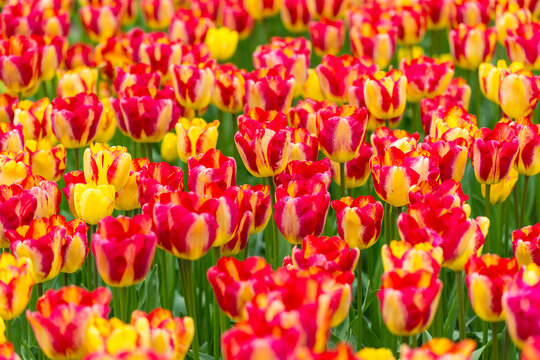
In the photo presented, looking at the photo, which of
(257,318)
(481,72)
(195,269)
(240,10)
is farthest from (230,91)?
(257,318)

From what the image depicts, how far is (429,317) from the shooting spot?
1787mm

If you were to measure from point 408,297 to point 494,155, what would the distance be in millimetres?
916

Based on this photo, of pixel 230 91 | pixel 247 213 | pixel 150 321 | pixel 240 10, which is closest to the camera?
pixel 150 321

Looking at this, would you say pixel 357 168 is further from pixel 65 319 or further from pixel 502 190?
pixel 65 319

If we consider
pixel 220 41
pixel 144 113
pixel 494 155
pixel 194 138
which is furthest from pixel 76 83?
pixel 494 155

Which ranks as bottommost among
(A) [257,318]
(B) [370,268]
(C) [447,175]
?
(B) [370,268]

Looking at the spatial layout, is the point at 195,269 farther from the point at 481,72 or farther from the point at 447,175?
the point at 481,72

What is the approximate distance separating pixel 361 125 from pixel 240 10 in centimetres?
220

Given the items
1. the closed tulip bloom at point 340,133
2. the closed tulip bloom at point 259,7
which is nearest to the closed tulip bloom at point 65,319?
the closed tulip bloom at point 340,133

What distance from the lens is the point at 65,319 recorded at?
5.69 feet

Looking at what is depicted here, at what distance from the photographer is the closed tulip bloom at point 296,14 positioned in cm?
467

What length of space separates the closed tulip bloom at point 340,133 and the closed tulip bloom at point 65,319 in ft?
3.64

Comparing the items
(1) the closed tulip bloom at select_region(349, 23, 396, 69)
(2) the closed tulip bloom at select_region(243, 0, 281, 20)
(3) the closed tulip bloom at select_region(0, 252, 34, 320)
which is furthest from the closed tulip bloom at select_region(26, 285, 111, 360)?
(2) the closed tulip bloom at select_region(243, 0, 281, 20)

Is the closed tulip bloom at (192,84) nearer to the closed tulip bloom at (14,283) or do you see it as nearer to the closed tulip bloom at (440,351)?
the closed tulip bloom at (14,283)
